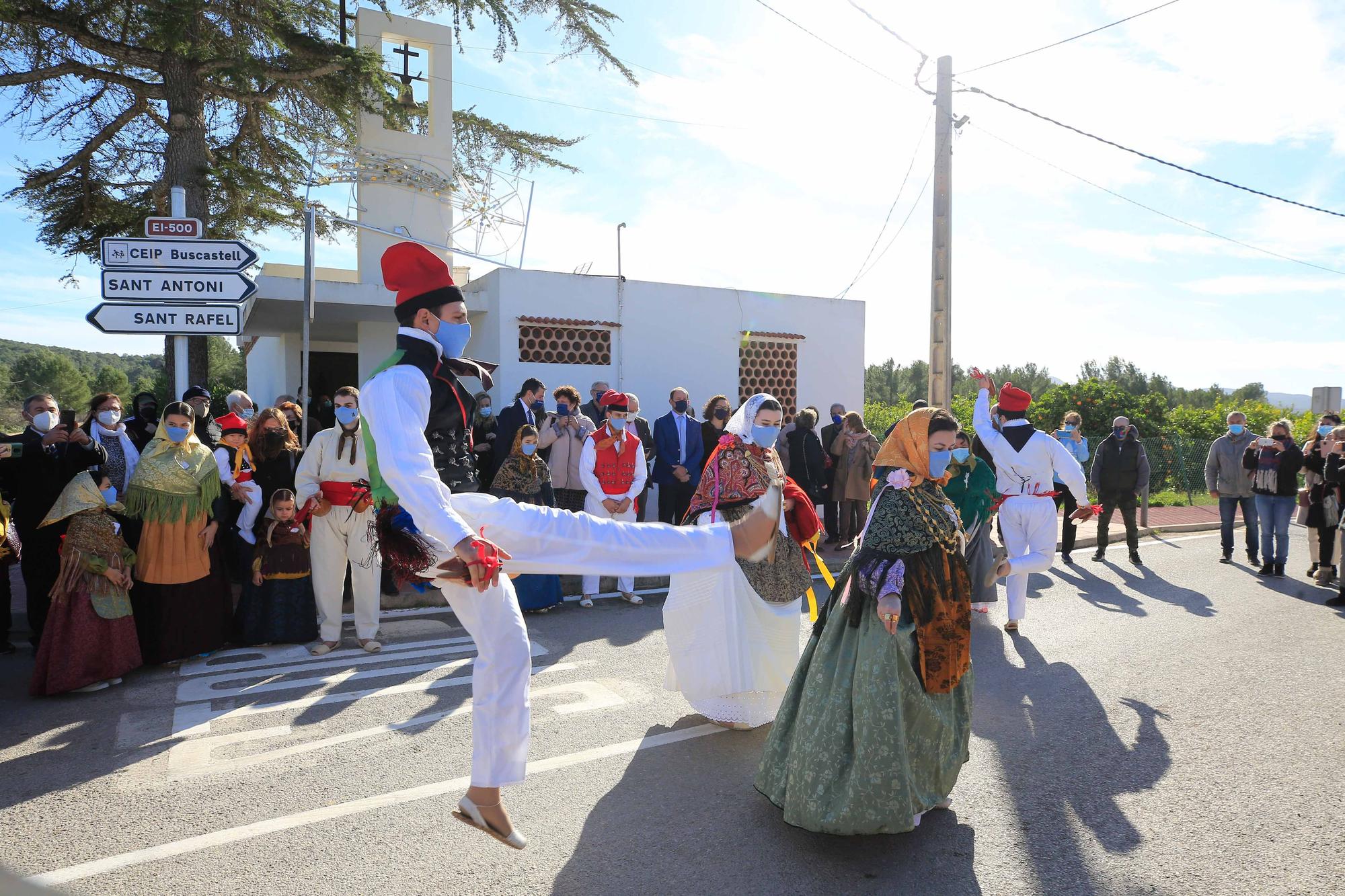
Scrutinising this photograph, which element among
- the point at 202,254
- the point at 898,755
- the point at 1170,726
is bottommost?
the point at 1170,726

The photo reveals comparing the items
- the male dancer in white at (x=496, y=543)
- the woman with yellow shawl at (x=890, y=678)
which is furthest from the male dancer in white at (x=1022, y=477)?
the male dancer in white at (x=496, y=543)

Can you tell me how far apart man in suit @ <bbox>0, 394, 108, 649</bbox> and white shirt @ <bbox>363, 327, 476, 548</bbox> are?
4.23m

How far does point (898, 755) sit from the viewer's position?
3.48 m

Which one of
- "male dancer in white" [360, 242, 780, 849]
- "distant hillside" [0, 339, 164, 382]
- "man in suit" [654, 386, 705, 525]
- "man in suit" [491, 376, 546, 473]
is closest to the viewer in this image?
"male dancer in white" [360, 242, 780, 849]

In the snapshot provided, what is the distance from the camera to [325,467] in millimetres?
6590

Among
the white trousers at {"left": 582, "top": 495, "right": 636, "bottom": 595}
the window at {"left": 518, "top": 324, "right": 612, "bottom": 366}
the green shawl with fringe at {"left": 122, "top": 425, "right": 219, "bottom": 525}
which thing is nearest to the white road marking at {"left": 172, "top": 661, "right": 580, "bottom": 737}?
the green shawl with fringe at {"left": 122, "top": 425, "right": 219, "bottom": 525}

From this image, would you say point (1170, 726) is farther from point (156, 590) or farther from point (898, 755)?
point (156, 590)

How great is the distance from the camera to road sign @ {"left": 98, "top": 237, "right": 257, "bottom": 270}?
23.4 ft

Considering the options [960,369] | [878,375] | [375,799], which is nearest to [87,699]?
[375,799]

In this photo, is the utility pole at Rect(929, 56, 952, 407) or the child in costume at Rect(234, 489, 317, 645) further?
the utility pole at Rect(929, 56, 952, 407)

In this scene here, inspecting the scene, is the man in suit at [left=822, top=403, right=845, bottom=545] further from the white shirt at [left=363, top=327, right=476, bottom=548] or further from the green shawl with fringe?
the white shirt at [left=363, top=327, right=476, bottom=548]

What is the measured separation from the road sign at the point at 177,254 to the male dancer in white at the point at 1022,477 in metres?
6.37

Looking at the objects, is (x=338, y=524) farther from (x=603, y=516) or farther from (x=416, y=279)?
(x=416, y=279)

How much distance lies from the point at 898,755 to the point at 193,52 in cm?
1211
